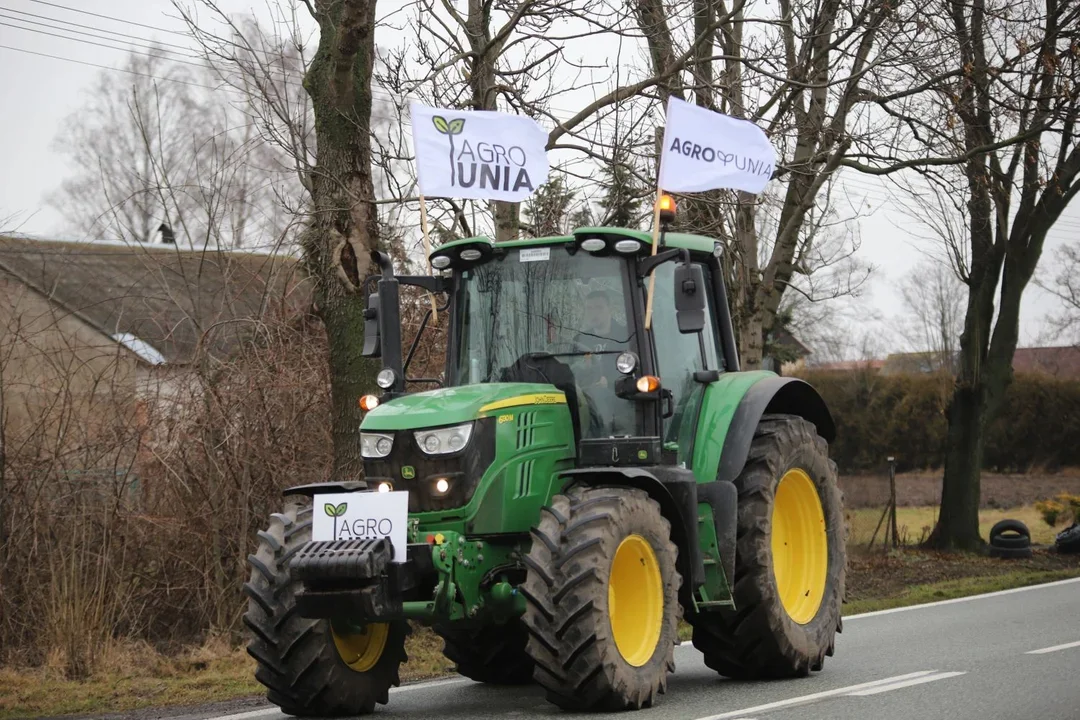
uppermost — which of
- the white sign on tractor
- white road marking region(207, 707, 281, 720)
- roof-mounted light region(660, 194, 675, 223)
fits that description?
roof-mounted light region(660, 194, 675, 223)

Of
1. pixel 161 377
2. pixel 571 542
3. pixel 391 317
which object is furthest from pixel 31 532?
pixel 571 542

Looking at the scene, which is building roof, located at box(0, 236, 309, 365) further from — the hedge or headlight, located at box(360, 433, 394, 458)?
the hedge

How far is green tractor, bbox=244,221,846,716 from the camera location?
7.12 metres

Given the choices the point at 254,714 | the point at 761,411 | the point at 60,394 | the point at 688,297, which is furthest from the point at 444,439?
the point at 60,394

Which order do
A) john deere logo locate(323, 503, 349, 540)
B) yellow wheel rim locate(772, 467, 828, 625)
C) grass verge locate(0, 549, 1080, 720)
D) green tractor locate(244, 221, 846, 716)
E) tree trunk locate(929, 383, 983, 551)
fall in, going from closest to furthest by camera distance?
green tractor locate(244, 221, 846, 716) → john deere logo locate(323, 503, 349, 540) → grass verge locate(0, 549, 1080, 720) → yellow wheel rim locate(772, 467, 828, 625) → tree trunk locate(929, 383, 983, 551)

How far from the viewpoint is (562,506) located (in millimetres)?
7359

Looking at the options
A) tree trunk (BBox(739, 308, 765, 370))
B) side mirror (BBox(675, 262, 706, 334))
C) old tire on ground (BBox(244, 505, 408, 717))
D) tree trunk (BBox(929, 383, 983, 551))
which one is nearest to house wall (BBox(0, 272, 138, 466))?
old tire on ground (BBox(244, 505, 408, 717))

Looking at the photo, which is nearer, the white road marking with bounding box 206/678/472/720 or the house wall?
the white road marking with bounding box 206/678/472/720

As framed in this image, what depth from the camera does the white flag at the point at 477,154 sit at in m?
9.63

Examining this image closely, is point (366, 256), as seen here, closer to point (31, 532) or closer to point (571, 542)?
point (31, 532)

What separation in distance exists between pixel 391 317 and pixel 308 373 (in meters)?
4.55

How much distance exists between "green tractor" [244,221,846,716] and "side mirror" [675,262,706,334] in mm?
12

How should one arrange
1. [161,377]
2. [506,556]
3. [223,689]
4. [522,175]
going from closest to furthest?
1. [506,556]
2. [223,689]
3. [522,175]
4. [161,377]

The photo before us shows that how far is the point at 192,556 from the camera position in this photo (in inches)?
458
